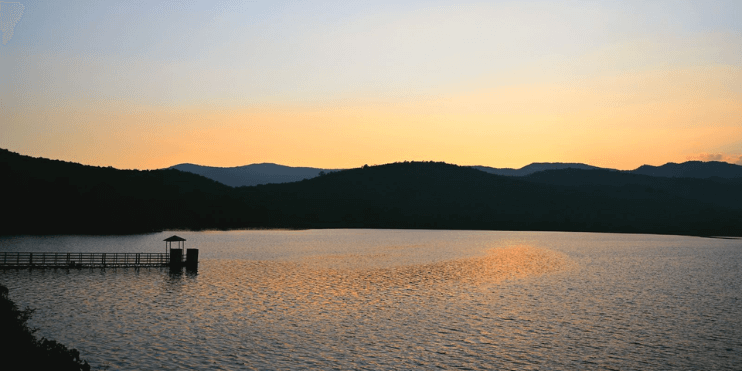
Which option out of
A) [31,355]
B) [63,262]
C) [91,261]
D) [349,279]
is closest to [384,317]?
[349,279]

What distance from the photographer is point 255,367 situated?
29531mm

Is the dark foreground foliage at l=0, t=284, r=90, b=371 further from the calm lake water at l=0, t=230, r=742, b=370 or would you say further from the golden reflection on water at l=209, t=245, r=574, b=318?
the golden reflection on water at l=209, t=245, r=574, b=318

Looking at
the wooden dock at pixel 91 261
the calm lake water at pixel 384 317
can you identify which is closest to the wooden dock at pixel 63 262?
the wooden dock at pixel 91 261

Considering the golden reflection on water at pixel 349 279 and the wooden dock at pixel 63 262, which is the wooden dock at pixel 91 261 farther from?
the golden reflection on water at pixel 349 279

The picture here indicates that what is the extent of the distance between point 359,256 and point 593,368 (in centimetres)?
7591

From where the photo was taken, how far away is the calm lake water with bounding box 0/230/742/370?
32.4 m

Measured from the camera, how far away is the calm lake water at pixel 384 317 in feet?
106

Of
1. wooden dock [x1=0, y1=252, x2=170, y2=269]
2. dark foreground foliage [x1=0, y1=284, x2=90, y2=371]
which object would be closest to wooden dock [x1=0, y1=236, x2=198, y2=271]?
wooden dock [x1=0, y1=252, x2=170, y2=269]

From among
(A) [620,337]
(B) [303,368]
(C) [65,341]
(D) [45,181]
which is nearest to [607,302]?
(A) [620,337]

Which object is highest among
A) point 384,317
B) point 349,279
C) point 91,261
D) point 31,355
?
point 91,261

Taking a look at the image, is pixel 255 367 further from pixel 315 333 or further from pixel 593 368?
pixel 593 368

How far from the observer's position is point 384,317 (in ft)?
148

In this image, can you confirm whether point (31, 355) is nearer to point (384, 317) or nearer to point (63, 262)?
point (384, 317)

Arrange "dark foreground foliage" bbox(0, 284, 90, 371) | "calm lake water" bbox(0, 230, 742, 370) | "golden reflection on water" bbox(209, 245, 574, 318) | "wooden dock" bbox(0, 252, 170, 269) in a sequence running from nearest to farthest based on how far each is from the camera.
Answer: "dark foreground foliage" bbox(0, 284, 90, 371) → "calm lake water" bbox(0, 230, 742, 370) → "golden reflection on water" bbox(209, 245, 574, 318) → "wooden dock" bbox(0, 252, 170, 269)
